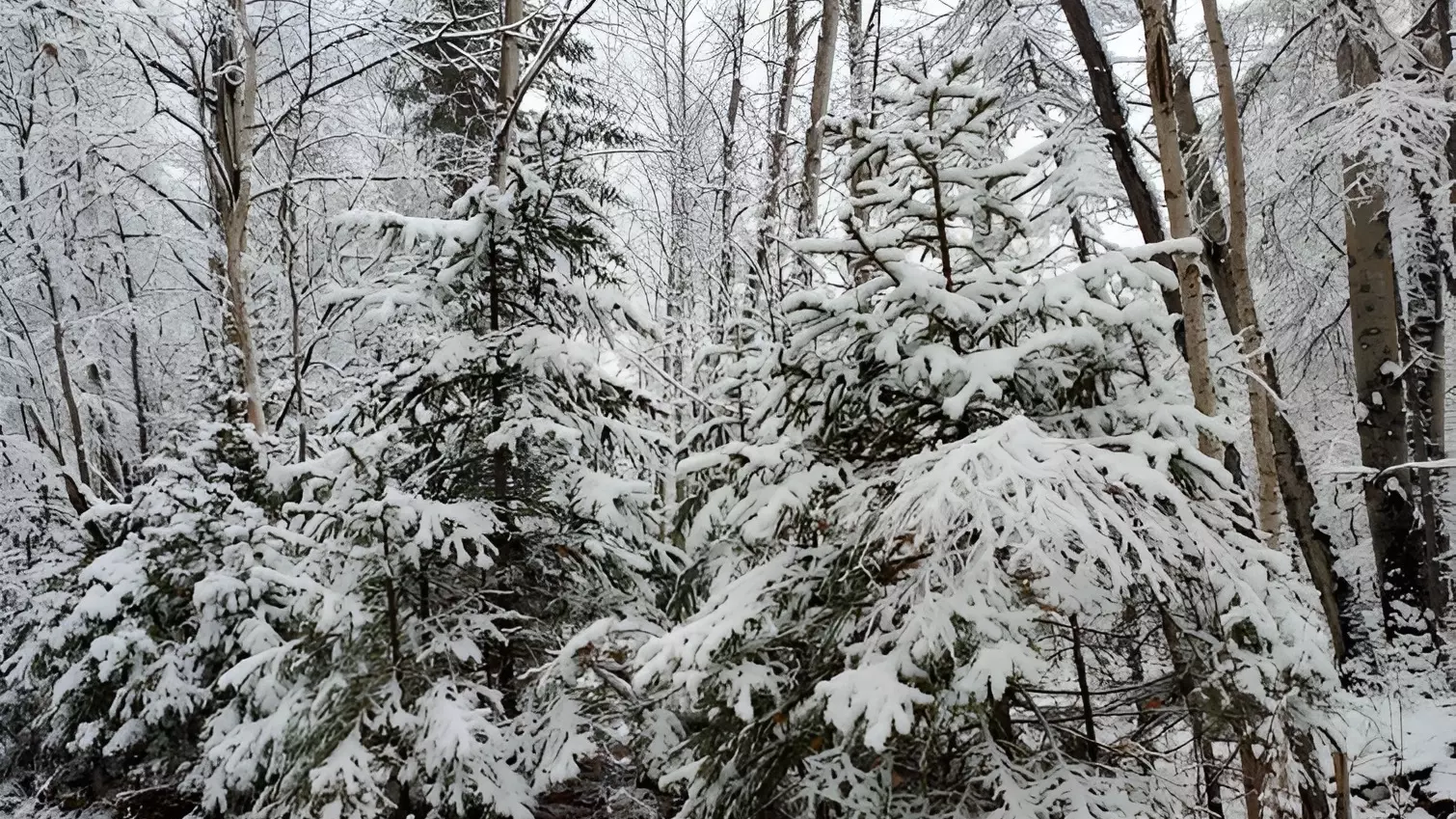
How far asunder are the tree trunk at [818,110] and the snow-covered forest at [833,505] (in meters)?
0.05

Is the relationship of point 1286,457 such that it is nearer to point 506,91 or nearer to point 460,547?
point 460,547

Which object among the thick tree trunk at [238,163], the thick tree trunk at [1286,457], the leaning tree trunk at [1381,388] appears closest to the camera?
the thick tree trunk at [1286,457]

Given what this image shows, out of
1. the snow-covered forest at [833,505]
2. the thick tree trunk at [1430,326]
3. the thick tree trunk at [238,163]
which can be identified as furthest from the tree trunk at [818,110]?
the thick tree trunk at [1430,326]

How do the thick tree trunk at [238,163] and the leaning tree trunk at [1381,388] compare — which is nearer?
the thick tree trunk at [238,163]

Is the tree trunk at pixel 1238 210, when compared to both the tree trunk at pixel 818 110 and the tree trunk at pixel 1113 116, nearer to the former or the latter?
the tree trunk at pixel 1113 116

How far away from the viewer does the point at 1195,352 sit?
387cm

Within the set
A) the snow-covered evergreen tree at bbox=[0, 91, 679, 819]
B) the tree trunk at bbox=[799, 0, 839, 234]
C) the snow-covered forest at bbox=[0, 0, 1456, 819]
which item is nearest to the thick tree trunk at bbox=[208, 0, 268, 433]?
the snow-covered forest at bbox=[0, 0, 1456, 819]

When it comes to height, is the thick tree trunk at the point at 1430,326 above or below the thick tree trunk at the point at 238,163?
below

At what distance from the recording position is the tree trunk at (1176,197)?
3811 millimetres

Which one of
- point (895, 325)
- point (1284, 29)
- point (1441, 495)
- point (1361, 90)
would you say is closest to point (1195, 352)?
point (895, 325)

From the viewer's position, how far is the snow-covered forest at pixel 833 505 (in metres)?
2.65

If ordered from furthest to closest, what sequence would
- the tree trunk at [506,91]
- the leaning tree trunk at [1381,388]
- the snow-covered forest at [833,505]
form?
the leaning tree trunk at [1381,388], the tree trunk at [506,91], the snow-covered forest at [833,505]

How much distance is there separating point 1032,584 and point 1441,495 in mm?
12607

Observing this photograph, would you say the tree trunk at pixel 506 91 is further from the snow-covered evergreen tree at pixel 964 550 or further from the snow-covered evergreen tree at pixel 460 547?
the snow-covered evergreen tree at pixel 964 550
